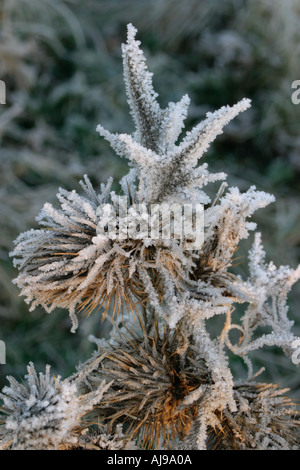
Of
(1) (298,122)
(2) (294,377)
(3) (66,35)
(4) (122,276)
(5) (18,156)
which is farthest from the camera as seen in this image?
(3) (66,35)

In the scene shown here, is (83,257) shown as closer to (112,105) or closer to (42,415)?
(42,415)

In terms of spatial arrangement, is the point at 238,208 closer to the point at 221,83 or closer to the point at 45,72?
the point at 221,83

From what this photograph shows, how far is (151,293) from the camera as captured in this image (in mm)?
494

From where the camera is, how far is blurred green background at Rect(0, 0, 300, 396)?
5.36 feet

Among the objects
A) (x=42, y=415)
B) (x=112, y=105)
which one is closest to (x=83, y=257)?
(x=42, y=415)

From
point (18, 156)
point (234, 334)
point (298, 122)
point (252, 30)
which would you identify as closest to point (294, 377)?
point (234, 334)

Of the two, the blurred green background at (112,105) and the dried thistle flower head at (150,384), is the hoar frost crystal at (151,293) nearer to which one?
the dried thistle flower head at (150,384)

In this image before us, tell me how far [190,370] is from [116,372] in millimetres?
99

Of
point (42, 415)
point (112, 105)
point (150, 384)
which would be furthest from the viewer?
point (112, 105)

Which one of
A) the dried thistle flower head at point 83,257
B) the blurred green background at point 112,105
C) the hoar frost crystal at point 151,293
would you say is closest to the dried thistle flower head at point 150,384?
the hoar frost crystal at point 151,293

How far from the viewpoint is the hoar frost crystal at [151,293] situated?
0.46m

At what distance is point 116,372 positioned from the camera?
54 centimetres

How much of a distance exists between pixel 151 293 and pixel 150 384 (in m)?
0.13

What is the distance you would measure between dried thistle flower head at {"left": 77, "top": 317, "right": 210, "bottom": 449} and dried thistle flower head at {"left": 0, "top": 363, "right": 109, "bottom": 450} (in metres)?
0.06
